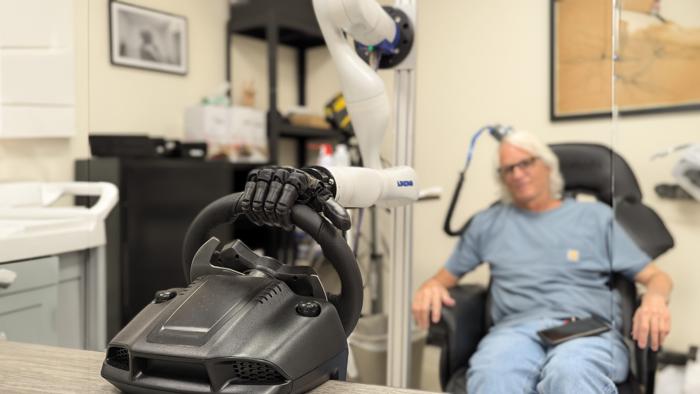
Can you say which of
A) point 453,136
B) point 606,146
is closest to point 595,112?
point 606,146

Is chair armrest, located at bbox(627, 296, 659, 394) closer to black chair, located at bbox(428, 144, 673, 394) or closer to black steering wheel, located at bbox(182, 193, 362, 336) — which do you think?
black chair, located at bbox(428, 144, 673, 394)

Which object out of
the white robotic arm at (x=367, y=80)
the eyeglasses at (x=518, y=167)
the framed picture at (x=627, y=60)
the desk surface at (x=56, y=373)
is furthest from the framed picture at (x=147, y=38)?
the eyeglasses at (x=518, y=167)

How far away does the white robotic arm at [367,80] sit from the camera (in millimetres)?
993

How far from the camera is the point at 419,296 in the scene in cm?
151

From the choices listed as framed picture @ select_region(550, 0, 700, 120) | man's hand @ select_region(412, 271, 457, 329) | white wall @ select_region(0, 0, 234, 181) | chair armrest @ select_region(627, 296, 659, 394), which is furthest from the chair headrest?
white wall @ select_region(0, 0, 234, 181)

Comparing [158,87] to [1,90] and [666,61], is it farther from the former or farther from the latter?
[666,61]

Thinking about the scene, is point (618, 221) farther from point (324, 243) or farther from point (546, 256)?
point (324, 243)

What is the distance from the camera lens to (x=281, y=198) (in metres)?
0.51

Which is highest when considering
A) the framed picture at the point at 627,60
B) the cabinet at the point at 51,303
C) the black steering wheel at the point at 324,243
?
the framed picture at the point at 627,60

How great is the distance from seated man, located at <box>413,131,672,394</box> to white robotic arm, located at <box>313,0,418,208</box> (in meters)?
0.51

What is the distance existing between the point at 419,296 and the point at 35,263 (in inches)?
35.7

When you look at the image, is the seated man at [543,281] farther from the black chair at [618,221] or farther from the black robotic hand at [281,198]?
the black robotic hand at [281,198]

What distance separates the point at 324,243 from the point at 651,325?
100 cm

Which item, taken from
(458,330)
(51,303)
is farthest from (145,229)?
(458,330)
